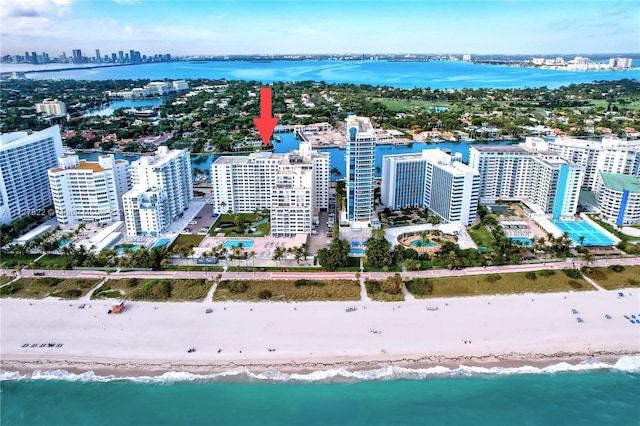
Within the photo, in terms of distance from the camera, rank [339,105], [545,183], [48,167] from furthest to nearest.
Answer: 1. [339,105]
2. [48,167]
3. [545,183]

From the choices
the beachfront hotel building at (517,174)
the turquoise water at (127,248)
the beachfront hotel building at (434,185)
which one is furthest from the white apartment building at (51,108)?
the beachfront hotel building at (517,174)

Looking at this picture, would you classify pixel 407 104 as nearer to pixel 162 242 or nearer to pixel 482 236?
pixel 482 236

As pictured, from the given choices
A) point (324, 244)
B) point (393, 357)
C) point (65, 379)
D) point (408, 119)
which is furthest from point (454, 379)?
point (408, 119)

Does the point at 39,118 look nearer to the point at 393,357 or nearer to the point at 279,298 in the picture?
the point at 279,298

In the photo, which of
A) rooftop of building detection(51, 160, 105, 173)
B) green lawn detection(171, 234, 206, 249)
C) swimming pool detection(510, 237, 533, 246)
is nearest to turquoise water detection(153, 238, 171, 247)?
green lawn detection(171, 234, 206, 249)

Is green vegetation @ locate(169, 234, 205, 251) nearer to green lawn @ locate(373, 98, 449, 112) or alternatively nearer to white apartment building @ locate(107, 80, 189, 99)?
green lawn @ locate(373, 98, 449, 112)

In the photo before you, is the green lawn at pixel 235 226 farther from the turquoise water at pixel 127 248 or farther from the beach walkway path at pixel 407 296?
the beach walkway path at pixel 407 296

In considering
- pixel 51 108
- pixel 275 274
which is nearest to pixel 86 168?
pixel 275 274
